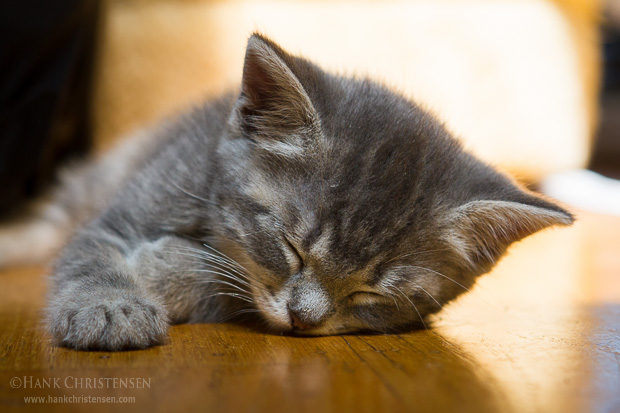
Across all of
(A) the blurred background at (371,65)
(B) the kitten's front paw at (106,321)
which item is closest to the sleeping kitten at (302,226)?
(B) the kitten's front paw at (106,321)

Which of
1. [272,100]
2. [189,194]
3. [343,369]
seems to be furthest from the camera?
[189,194]

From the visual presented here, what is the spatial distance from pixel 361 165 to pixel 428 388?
1.79 feet

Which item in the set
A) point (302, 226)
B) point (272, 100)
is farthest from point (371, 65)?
point (302, 226)

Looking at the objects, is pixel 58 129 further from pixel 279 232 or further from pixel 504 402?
pixel 504 402

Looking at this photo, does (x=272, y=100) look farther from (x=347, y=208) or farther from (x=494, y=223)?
(x=494, y=223)

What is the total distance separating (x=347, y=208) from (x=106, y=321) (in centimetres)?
57

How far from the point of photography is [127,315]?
1.20 m

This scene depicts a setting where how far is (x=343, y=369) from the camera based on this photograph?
3.51 ft

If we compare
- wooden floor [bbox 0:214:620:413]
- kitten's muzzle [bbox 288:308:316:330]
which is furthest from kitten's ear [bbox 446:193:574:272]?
kitten's muzzle [bbox 288:308:316:330]

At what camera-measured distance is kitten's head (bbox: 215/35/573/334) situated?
50.3 inches

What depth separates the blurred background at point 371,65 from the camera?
278 centimetres

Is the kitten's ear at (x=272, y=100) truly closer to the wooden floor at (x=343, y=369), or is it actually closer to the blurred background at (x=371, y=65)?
the wooden floor at (x=343, y=369)

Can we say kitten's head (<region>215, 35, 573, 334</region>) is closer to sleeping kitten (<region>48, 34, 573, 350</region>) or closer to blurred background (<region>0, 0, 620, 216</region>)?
sleeping kitten (<region>48, 34, 573, 350</region>)

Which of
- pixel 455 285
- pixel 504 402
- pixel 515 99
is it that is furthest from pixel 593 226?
pixel 504 402
